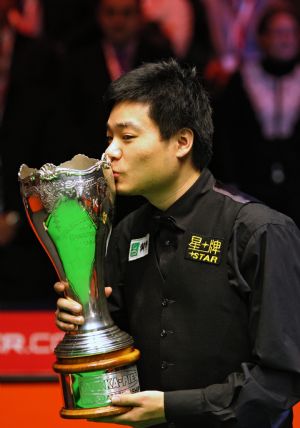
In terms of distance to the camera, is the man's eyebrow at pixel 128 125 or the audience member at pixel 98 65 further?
the audience member at pixel 98 65

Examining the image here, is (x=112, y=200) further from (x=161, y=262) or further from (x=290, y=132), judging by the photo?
(x=290, y=132)

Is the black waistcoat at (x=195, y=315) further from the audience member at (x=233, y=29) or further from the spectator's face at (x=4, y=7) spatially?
the spectator's face at (x=4, y=7)

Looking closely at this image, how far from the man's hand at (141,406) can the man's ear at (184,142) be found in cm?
56

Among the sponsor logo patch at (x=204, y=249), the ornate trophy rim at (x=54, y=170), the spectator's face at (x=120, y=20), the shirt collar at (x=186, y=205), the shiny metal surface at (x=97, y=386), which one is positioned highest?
the spectator's face at (x=120, y=20)

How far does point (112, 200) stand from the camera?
6.95 ft

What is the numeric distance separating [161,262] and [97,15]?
7.83ft

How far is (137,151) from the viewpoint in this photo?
210 centimetres

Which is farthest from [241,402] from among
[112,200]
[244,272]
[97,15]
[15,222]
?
[97,15]

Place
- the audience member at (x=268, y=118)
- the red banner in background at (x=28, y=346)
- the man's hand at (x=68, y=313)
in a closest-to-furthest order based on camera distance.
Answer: the man's hand at (x=68, y=313) → the red banner in background at (x=28, y=346) → the audience member at (x=268, y=118)

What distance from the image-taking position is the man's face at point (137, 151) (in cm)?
210

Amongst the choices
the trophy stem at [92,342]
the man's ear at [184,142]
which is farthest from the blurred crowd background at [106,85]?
the trophy stem at [92,342]

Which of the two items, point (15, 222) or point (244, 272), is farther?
point (15, 222)

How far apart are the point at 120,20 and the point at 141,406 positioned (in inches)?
101

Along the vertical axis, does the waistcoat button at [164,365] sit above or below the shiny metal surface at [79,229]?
below
